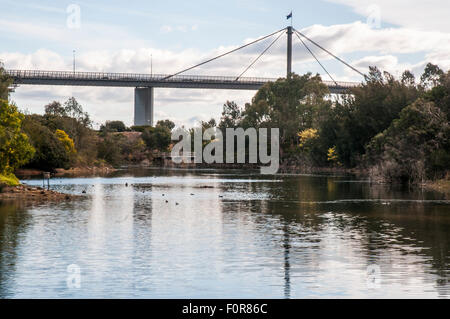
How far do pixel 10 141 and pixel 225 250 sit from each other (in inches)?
1083

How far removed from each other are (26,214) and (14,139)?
15414 millimetres

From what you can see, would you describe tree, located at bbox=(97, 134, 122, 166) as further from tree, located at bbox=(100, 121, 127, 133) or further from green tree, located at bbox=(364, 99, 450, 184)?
green tree, located at bbox=(364, 99, 450, 184)

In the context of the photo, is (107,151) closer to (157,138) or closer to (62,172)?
(62,172)

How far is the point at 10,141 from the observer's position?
142 feet

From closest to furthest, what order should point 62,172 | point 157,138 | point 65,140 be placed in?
point 62,172 → point 65,140 → point 157,138

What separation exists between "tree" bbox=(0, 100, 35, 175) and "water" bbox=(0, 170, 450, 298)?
9.43 metres

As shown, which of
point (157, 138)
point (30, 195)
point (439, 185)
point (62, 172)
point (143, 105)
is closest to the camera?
point (30, 195)

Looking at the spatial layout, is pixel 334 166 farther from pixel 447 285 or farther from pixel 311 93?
pixel 447 285

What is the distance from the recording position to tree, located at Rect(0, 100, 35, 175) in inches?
1686

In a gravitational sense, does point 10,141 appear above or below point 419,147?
above
